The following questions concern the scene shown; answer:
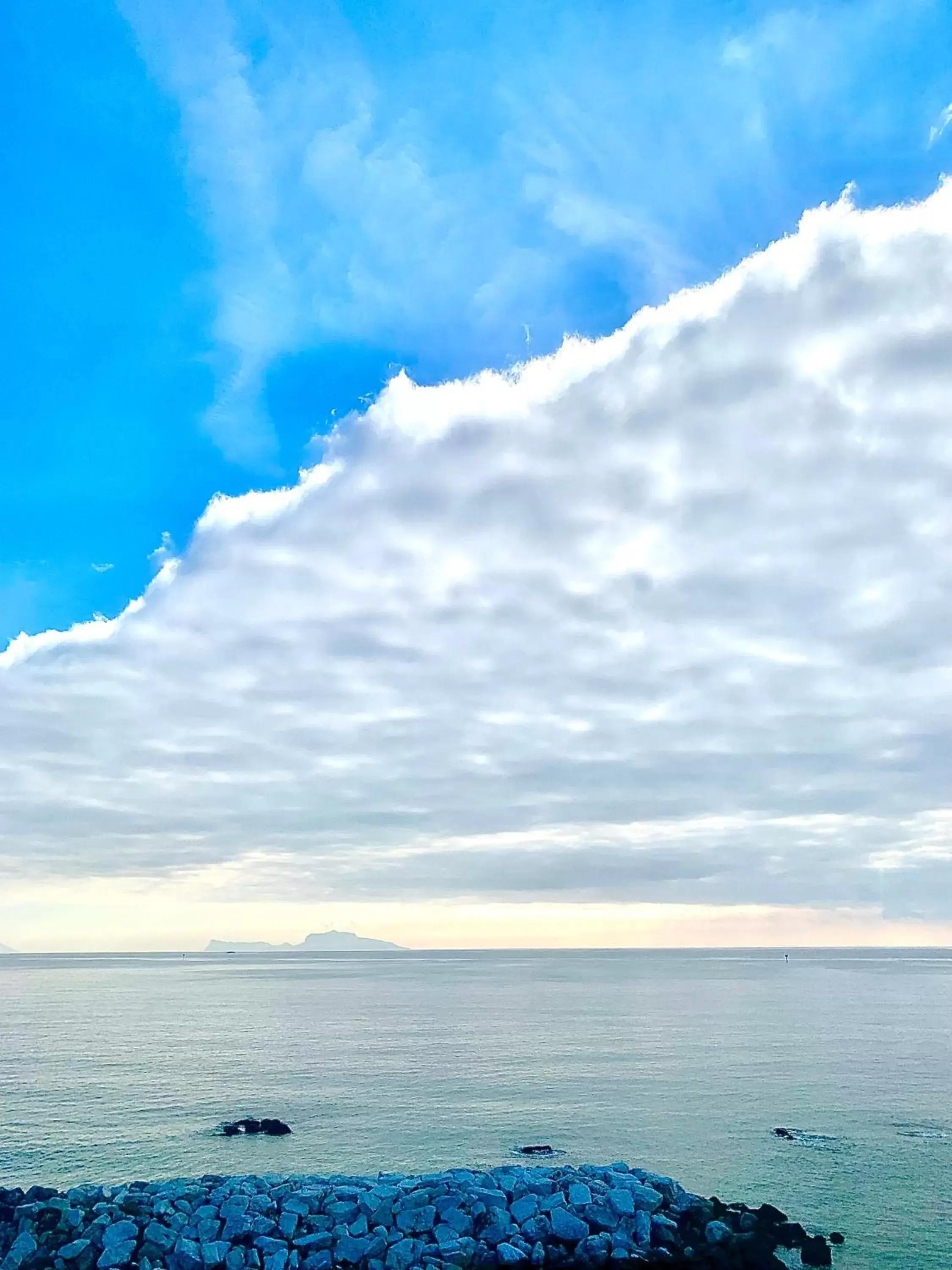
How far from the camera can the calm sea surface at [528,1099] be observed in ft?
117

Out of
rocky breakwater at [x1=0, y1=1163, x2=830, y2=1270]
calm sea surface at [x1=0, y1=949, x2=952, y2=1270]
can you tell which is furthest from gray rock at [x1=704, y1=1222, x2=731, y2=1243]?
calm sea surface at [x1=0, y1=949, x2=952, y2=1270]

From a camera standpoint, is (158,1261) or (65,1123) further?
(65,1123)

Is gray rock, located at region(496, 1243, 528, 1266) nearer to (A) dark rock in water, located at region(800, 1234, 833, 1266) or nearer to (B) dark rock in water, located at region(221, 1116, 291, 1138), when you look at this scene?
(A) dark rock in water, located at region(800, 1234, 833, 1266)

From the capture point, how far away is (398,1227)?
2772cm

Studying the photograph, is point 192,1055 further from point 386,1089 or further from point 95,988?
point 95,988

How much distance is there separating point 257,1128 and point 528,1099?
49.9ft

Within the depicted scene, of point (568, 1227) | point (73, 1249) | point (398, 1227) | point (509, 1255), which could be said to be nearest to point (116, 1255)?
point (73, 1249)

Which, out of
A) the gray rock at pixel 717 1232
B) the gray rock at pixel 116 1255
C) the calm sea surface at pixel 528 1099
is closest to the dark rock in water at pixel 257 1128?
the calm sea surface at pixel 528 1099

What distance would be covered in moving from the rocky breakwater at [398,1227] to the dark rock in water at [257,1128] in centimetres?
1138

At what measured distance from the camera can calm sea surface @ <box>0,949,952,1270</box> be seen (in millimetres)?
35531

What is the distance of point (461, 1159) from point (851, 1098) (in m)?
25.5

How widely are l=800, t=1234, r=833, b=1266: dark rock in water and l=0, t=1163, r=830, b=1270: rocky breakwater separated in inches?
2.0

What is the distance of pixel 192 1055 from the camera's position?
231ft

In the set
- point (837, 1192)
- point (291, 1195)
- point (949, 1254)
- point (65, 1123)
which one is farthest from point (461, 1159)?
point (65, 1123)
